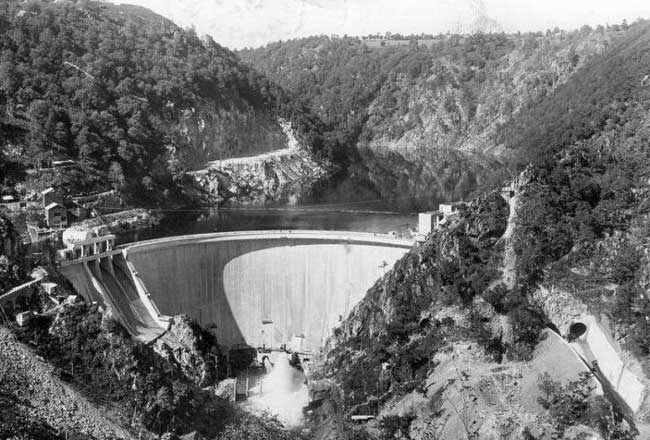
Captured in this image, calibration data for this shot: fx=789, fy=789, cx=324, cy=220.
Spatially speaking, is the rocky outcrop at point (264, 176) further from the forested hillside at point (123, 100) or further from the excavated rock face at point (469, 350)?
the excavated rock face at point (469, 350)

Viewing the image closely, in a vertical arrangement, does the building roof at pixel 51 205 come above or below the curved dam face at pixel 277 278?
above

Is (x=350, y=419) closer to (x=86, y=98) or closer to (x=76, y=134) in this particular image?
(x=76, y=134)

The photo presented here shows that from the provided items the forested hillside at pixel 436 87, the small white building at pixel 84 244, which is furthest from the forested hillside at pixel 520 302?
the forested hillside at pixel 436 87

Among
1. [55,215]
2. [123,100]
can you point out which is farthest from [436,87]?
[55,215]

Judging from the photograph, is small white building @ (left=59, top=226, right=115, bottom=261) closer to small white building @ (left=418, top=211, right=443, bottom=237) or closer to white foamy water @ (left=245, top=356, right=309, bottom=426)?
white foamy water @ (left=245, top=356, right=309, bottom=426)

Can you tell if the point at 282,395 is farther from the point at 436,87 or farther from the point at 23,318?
the point at 436,87
